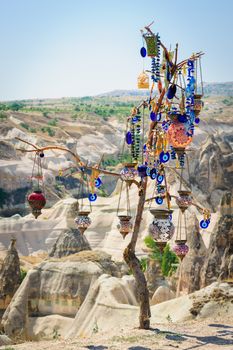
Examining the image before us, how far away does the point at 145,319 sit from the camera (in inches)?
507

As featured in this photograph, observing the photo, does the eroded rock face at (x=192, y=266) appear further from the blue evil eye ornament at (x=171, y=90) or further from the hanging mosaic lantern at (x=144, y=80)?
the blue evil eye ornament at (x=171, y=90)

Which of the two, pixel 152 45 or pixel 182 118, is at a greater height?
pixel 152 45

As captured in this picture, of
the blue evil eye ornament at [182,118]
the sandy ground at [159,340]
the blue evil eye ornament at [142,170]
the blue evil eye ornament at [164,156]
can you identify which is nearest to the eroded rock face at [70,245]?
the sandy ground at [159,340]

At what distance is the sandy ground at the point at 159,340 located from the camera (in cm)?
1144

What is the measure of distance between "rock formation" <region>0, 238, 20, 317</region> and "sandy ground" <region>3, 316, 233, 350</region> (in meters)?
10.4

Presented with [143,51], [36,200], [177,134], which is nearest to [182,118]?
[177,134]

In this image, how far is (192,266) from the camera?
24.0 metres

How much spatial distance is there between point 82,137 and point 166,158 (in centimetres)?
9110

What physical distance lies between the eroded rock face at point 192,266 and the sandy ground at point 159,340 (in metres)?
8.87

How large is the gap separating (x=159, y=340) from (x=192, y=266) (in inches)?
482

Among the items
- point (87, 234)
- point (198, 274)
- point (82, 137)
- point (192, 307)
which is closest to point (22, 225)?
point (87, 234)

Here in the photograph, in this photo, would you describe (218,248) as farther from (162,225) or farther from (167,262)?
(167,262)

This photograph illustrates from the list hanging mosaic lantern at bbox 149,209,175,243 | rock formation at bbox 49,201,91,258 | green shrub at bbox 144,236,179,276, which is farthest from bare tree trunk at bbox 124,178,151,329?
green shrub at bbox 144,236,179,276

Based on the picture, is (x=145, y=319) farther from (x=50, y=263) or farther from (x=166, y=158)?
(x=50, y=263)
